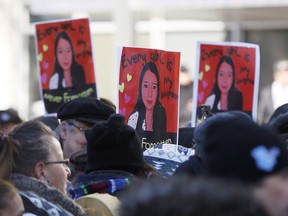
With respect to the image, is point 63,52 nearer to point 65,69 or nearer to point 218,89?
point 65,69

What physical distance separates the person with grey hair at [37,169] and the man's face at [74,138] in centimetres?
124

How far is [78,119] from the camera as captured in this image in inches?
223

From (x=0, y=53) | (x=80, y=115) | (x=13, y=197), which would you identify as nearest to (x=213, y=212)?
(x=13, y=197)

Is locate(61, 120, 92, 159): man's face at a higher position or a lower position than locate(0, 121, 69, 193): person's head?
lower

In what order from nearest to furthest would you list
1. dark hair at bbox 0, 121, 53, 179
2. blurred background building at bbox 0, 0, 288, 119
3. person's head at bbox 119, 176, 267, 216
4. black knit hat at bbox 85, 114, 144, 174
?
1. person's head at bbox 119, 176, 267, 216
2. dark hair at bbox 0, 121, 53, 179
3. black knit hat at bbox 85, 114, 144, 174
4. blurred background building at bbox 0, 0, 288, 119

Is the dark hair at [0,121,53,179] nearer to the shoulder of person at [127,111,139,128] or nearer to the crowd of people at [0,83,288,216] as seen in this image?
the crowd of people at [0,83,288,216]

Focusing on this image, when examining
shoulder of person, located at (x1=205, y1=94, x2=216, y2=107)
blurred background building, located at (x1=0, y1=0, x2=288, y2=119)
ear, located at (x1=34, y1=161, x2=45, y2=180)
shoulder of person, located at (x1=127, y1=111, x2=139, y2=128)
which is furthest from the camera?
blurred background building, located at (x1=0, y1=0, x2=288, y2=119)

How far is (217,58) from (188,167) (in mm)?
3439

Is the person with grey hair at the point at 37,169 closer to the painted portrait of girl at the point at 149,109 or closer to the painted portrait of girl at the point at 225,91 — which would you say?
the painted portrait of girl at the point at 149,109

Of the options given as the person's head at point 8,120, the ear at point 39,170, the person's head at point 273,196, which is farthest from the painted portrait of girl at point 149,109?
the person's head at point 273,196

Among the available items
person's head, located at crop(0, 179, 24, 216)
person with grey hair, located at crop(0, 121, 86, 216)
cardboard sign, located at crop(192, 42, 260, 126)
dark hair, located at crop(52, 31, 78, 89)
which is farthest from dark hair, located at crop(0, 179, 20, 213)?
dark hair, located at crop(52, 31, 78, 89)

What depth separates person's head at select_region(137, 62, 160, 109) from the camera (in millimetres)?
5609

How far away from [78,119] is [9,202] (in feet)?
7.90

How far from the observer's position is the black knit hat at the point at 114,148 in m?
4.28
